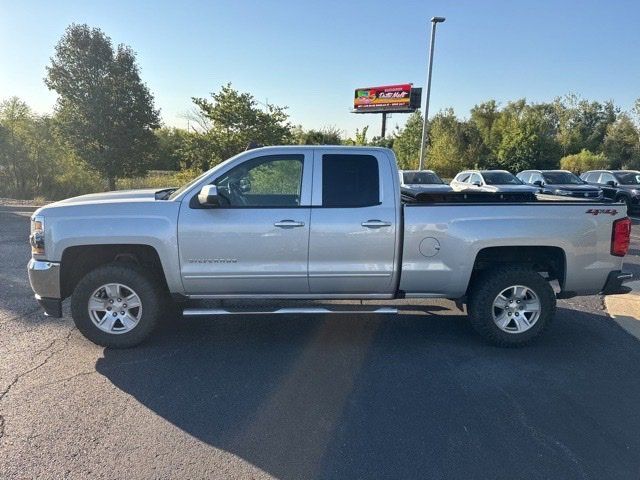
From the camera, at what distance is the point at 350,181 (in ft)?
14.6

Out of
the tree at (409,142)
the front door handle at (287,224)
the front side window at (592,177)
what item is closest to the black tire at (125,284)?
the front door handle at (287,224)

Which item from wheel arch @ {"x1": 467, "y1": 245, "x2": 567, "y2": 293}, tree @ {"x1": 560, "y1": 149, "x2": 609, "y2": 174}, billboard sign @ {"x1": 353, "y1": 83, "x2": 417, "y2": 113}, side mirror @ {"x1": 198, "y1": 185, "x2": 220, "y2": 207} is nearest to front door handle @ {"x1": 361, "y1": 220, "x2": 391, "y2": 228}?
wheel arch @ {"x1": 467, "y1": 245, "x2": 567, "y2": 293}

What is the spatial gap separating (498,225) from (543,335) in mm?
1508

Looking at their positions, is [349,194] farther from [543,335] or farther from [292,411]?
[543,335]

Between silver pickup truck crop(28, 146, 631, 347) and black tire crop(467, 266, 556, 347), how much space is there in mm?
14

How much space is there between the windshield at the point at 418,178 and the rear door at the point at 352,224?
12.8m

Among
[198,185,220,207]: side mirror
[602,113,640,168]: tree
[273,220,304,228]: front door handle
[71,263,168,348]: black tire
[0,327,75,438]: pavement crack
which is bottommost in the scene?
[0,327,75,438]: pavement crack

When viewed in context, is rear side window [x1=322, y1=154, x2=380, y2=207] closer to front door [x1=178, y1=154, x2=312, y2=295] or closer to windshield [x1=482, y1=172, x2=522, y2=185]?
front door [x1=178, y1=154, x2=312, y2=295]

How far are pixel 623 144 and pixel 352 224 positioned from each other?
151 feet

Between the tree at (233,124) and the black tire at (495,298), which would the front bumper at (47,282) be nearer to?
the black tire at (495,298)

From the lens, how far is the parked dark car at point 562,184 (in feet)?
54.3

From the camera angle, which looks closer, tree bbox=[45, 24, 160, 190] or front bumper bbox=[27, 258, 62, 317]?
front bumper bbox=[27, 258, 62, 317]

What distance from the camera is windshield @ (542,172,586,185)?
18.1m

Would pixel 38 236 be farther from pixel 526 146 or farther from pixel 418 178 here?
pixel 526 146
